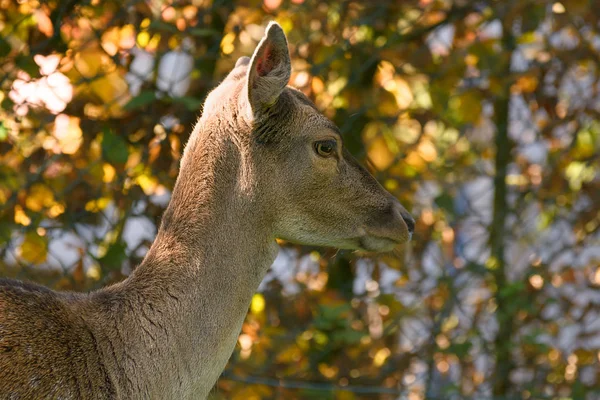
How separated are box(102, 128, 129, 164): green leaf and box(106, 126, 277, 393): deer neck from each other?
1.30 m

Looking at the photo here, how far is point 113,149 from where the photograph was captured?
4438mm

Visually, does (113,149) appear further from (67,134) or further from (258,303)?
(258,303)

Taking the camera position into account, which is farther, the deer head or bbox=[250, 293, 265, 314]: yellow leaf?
bbox=[250, 293, 265, 314]: yellow leaf

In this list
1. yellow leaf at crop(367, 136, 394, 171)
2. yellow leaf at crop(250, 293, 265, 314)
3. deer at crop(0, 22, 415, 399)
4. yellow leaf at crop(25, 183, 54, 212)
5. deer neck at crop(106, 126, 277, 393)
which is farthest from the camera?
yellow leaf at crop(367, 136, 394, 171)

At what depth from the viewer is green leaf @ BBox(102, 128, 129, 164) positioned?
4426 millimetres

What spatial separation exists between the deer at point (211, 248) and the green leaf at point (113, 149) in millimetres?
1156

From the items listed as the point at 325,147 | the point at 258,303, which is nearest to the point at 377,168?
the point at 258,303

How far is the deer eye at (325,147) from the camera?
3.30 metres

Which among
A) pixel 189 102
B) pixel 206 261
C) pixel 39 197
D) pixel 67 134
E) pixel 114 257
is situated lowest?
pixel 114 257

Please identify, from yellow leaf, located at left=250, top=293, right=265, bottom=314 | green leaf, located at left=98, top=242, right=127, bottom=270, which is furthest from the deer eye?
yellow leaf, located at left=250, top=293, right=265, bottom=314

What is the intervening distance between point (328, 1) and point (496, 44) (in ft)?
3.62

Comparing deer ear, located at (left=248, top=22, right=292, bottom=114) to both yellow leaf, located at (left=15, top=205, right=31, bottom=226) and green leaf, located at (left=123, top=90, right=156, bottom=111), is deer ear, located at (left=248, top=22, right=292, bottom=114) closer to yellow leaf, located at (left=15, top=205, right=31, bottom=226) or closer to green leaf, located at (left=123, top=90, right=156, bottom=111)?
green leaf, located at (left=123, top=90, right=156, bottom=111)

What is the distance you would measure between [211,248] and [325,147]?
1.98 ft

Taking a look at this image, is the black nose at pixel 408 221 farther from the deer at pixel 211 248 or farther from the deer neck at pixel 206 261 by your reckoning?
the deer neck at pixel 206 261
